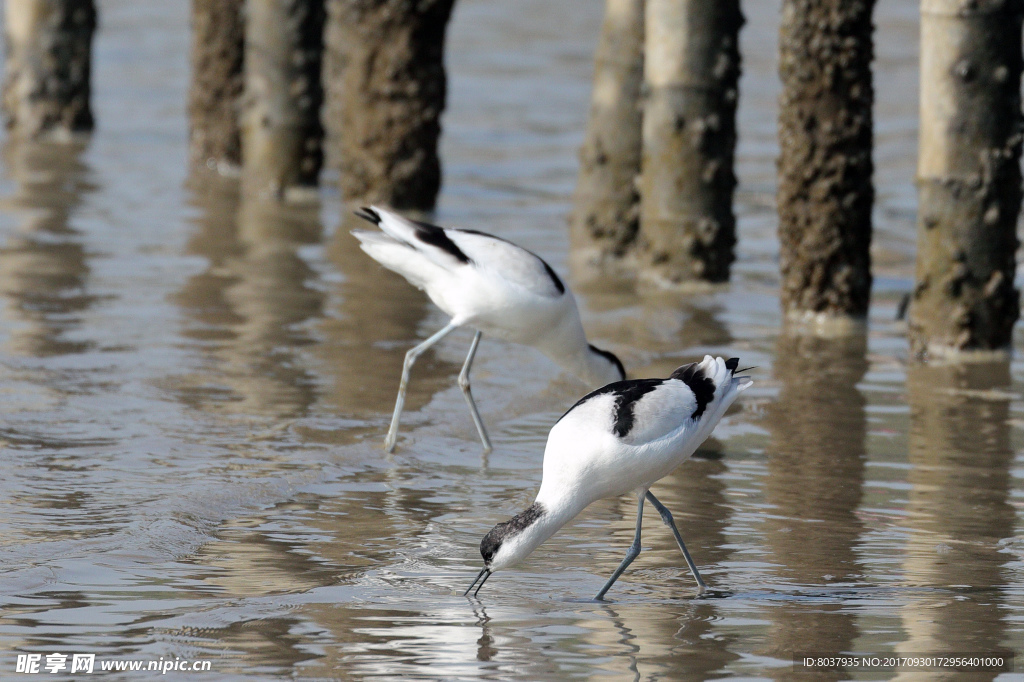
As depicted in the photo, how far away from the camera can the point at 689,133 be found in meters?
10.5

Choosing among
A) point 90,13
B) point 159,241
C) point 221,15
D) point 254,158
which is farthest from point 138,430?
point 90,13

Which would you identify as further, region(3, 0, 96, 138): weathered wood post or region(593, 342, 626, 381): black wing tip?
region(3, 0, 96, 138): weathered wood post

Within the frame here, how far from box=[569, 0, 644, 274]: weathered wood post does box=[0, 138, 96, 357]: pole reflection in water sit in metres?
3.64

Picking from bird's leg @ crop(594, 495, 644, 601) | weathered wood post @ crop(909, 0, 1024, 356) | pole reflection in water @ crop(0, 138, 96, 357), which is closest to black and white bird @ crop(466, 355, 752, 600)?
bird's leg @ crop(594, 495, 644, 601)

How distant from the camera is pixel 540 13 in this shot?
99.8 feet

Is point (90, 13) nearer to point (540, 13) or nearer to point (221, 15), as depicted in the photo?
point (221, 15)

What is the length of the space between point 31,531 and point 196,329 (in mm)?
3711

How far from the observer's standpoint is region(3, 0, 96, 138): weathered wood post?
15.9m

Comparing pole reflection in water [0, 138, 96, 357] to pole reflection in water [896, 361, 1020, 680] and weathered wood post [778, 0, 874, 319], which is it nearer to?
weathered wood post [778, 0, 874, 319]

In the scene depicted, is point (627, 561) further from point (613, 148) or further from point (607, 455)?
point (613, 148)

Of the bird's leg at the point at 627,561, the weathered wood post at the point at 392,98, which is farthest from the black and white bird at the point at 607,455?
the weathered wood post at the point at 392,98

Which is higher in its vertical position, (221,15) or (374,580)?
(221,15)

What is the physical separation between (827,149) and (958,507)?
3.58 m

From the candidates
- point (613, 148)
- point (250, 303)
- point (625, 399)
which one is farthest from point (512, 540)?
point (613, 148)
